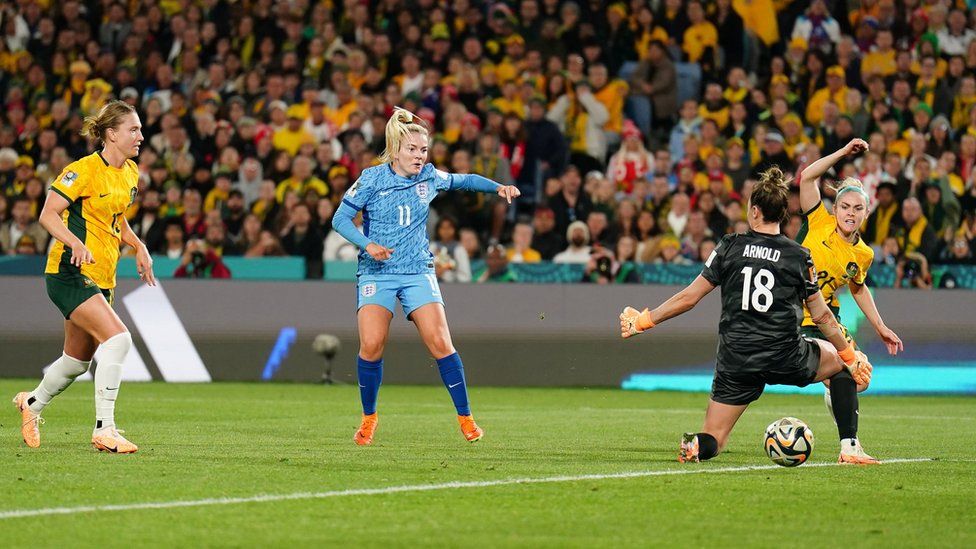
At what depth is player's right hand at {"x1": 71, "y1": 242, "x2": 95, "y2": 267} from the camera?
918 centimetres

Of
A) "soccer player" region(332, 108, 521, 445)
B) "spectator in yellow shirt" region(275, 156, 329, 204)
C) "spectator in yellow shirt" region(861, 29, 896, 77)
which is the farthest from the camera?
"spectator in yellow shirt" region(861, 29, 896, 77)

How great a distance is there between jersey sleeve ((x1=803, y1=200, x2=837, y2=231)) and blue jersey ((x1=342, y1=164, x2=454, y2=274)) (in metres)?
2.58

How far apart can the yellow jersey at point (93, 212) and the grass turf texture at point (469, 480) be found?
1151mm

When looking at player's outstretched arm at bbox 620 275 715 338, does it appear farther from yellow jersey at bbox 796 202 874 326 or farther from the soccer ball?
yellow jersey at bbox 796 202 874 326

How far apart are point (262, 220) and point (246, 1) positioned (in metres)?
5.68

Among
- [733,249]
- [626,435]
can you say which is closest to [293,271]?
[626,435]

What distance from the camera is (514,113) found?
68.1ft

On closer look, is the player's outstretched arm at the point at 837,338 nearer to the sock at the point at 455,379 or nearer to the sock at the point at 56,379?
the sock at the point at 455,379

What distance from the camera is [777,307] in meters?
8.94

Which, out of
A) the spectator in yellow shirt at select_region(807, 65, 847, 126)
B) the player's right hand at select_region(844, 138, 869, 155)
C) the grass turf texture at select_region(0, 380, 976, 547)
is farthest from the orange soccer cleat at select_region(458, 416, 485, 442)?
the spectator in yellow shirt at select_region(807, 65, 847, 126)

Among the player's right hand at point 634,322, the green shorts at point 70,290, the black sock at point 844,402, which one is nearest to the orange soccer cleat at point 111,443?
the green shorts at point 70,290

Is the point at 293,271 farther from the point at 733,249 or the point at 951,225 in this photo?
the point at 733,249

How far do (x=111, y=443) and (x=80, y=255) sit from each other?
3.83ft

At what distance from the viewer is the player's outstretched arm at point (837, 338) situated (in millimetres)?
9047
